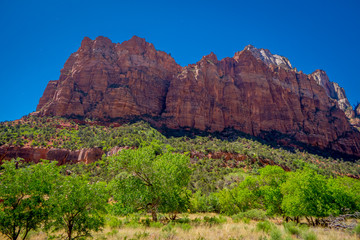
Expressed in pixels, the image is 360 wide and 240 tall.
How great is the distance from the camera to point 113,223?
41.4 ft

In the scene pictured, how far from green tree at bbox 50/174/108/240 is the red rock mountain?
6782 cm

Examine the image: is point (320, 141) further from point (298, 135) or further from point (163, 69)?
point (163, 69)

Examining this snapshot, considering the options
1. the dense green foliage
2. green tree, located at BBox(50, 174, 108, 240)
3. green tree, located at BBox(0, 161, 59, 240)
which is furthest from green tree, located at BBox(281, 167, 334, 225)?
green tree, located at BBox(0, 161, 59, 240)

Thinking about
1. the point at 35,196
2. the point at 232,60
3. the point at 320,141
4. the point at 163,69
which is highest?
the point at 232,60

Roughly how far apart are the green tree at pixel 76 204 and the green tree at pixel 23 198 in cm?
40

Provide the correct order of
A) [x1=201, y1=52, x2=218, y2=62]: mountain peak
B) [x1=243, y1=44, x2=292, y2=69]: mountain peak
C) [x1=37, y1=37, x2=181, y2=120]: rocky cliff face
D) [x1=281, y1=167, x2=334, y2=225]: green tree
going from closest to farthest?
[x1=281, y1=167, x2=334, y2=225]: green tree, [x1=37, y1=37, x2=181, y2=120]: rocky cliff face, [x1=201, y1=52, x2=218, y2=62]: mountain peak, [x1=243, y1=44, x2=292, y2=69]: mountain peak

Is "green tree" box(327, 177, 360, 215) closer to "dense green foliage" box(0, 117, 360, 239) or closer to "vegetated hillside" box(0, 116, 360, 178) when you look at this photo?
"dense green foliage" box(0, 117, 360, 239)

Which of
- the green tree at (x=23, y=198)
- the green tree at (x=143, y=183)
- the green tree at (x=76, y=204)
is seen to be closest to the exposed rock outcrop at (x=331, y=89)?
the green tree at (x=143, y=183)

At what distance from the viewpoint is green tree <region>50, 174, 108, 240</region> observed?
7332 millimetres

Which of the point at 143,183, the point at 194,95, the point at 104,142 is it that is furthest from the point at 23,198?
the point at 194,95

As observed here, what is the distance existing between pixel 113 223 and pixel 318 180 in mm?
15419

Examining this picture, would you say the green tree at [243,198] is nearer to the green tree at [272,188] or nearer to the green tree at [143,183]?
the green tree at [272,188]

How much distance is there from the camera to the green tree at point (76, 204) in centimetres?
733

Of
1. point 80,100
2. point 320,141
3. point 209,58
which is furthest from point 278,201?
point 209,58
